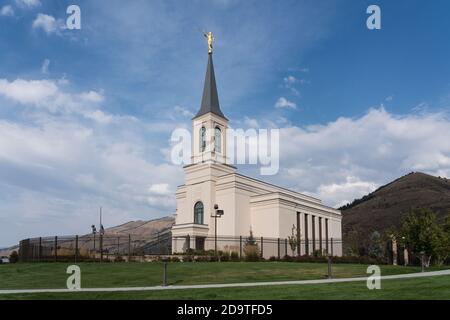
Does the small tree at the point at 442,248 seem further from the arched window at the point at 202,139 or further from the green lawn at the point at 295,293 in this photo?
the arched window at the point at 202,139

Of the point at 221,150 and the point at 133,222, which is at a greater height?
the point at 221,150

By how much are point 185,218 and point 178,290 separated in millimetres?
34439

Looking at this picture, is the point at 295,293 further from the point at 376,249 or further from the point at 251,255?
the point at 376,249

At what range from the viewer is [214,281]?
57.1 ft

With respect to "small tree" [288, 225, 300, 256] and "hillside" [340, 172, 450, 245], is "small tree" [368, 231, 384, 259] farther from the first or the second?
"hillside" [340, 172, 450, 245]

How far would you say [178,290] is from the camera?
1408 centimetres

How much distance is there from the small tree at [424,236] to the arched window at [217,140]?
77.3 ft

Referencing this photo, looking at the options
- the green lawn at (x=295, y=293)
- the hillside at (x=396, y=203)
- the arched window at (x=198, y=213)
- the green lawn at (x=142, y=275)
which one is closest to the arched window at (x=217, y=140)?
the arched window at (x=198, y=213)

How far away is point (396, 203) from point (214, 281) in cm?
9505

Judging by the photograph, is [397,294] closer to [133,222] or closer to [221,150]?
[221,150]

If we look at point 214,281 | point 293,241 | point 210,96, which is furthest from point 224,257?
point 210,96

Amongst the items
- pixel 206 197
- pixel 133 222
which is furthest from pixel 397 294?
pixel 133 222

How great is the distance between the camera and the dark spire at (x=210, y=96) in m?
50.6
